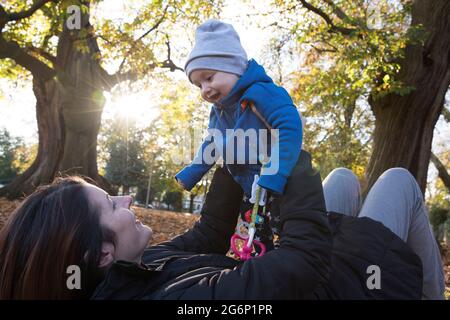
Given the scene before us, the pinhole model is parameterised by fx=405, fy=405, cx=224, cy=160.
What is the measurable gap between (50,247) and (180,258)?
0.56 metres

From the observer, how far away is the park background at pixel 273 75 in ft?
21.4

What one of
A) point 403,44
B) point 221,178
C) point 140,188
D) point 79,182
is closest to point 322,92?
point 403,44

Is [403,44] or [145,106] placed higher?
[145,106]

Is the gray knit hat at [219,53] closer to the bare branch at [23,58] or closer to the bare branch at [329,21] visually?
the bare branch at [329,21]

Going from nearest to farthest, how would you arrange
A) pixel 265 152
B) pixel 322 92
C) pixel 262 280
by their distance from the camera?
1. pixel 262 280
2. pixel 265 152
3. pixel 322 92

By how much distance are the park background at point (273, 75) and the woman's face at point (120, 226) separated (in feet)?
5.79

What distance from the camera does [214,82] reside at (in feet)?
6.43

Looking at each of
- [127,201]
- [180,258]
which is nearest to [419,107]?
[180,258]

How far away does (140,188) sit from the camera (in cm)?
3778

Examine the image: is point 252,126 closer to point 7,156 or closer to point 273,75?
point 273,75

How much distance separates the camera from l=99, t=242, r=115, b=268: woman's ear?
1475mm

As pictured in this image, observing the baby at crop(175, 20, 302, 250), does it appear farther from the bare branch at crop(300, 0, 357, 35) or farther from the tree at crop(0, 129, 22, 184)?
the tree at crop(0, 129, 22, 184)
